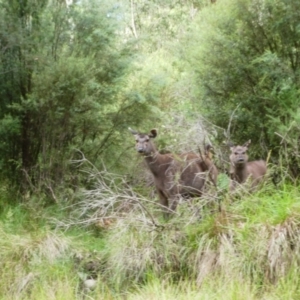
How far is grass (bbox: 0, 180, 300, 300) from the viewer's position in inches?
286

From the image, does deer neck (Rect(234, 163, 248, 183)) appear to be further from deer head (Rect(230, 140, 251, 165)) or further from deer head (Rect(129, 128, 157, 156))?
deer head (Rect(129, 128, 157, 156))

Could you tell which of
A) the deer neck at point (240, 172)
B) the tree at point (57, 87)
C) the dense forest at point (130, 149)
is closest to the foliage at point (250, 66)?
the dense forest at point (130, 149)

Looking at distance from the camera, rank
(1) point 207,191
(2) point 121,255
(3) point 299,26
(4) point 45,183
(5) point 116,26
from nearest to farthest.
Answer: (2) point 121,255 < (1) point 207,191 < (3) point 299,26 < (4) point 45,183 < (5) point 116,26

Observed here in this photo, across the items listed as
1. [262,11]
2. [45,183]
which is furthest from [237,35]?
[45,183]

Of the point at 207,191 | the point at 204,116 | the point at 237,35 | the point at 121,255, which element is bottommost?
the point at 121,255

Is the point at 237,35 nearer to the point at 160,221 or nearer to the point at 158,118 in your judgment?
the point at 158,118

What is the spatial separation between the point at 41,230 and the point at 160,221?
170 cm

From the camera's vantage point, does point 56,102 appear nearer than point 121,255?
No

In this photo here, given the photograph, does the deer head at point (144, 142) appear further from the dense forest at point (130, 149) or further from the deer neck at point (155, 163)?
the dense forest at point (130, 149)

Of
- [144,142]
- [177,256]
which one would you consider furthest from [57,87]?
[177,256]

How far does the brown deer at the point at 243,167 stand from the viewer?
9.90 meters

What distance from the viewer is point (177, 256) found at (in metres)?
7.87

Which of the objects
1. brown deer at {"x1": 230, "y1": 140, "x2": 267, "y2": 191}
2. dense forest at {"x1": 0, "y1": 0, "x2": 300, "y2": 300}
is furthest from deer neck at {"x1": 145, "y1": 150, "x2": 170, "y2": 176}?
brown deer at {"x1": 230, "y1": 140, "x2": 267, "y2": 191}

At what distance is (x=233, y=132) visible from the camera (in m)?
10.9
